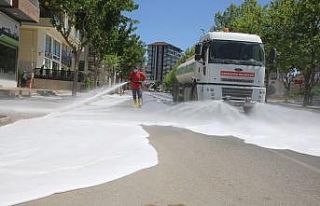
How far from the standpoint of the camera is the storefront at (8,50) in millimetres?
37750

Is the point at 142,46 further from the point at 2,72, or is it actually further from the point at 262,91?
the point at 262,91

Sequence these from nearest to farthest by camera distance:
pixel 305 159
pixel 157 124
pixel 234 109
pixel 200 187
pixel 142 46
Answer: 1. pixel 200 187
2. pixel 305 159
3. pixel 157 124
4. pixel 234 109
5. pixel 142 46

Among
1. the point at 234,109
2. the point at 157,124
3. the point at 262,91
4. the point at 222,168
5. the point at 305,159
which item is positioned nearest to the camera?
the point at 222,168

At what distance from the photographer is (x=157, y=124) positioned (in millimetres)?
16328

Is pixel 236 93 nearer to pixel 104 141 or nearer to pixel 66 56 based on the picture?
pixel 104 141

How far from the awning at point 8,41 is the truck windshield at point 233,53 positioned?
66.0 feet

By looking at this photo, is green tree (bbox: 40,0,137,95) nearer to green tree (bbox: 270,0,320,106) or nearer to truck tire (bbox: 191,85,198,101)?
truck tire (bbox: 191,85,198,101)

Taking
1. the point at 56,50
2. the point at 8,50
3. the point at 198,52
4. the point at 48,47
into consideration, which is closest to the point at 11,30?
the point at 8,50

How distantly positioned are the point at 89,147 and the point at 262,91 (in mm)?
11827

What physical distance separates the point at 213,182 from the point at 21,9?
94.0 feet

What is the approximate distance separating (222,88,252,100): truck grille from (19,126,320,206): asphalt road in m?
9.33

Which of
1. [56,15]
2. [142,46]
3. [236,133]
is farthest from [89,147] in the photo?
[142,46]

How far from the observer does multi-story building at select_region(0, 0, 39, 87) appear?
34844mm

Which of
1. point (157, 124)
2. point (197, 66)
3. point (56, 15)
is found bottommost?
point (157, 124)
